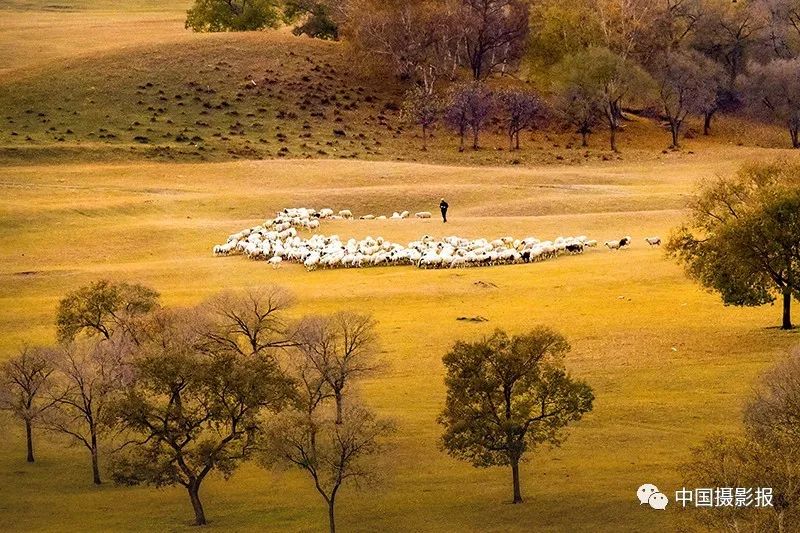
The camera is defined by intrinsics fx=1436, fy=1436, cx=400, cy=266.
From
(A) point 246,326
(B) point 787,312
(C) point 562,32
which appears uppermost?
(C) point 562,32

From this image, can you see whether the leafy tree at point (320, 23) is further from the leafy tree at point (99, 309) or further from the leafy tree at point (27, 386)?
the leafy tree at point (27, 386)

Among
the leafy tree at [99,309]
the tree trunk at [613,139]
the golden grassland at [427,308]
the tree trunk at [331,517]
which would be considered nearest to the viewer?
the tree trunk at [331,517]

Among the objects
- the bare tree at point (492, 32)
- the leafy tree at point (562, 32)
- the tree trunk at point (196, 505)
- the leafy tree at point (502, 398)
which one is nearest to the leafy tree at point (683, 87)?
the leafy tree at point (562, 32)

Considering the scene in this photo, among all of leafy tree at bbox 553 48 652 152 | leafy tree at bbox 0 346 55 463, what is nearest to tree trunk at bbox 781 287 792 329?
leafy tree at bbox 0 346 55 463

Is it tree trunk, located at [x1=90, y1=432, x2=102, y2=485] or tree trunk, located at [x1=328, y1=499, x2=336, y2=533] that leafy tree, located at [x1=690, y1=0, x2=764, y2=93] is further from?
tree trunk, located at [x1=328, y1=499, x2=336, y2=533]

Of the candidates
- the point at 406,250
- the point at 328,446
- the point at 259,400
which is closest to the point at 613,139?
the point at 406,250

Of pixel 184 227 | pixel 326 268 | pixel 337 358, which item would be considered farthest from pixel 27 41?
pixel 337 358

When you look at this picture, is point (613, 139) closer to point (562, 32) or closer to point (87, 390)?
point (562, 32)
